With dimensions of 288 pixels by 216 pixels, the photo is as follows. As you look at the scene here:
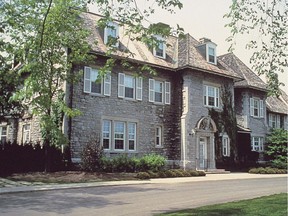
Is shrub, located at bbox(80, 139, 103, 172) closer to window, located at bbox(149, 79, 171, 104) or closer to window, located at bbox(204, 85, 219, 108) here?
window, located at bbox(149, 79, 171, 104)

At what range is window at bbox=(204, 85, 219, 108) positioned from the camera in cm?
2767

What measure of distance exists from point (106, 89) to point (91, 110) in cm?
185

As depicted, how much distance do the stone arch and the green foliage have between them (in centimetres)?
772

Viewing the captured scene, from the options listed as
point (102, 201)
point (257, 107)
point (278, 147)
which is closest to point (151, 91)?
point (257, 107)

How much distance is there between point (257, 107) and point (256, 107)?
155mm

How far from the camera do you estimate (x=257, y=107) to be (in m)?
33.0

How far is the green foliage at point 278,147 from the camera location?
102ft

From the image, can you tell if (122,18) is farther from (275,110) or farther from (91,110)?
(275,110)

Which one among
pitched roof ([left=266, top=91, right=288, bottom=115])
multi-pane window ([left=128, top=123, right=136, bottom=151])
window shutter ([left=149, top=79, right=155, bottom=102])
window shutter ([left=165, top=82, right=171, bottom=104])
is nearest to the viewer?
multi-pane window ([left=128, top=123, right=136, bottom=151])

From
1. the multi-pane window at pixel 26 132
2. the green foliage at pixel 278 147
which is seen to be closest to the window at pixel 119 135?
the multi-pane window at pixel 26 132

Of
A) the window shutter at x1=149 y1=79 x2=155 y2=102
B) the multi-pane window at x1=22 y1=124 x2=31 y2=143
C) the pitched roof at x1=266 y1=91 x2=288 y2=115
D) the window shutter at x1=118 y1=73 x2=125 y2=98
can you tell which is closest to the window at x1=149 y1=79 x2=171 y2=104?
the window shutter at x1=149 y1=79 x2=155 y2=102

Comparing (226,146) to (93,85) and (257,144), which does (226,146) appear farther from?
(93,85)

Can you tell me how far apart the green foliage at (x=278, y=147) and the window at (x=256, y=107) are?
7.44 ft

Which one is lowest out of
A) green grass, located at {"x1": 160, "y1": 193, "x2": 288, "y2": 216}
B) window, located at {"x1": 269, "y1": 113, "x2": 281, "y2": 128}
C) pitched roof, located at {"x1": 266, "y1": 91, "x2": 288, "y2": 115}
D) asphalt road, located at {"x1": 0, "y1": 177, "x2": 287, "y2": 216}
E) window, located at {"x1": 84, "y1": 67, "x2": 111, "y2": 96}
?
asphalt road, located at {"x1": 0, "y1": 177, "x2": 287, "y2": 216}
